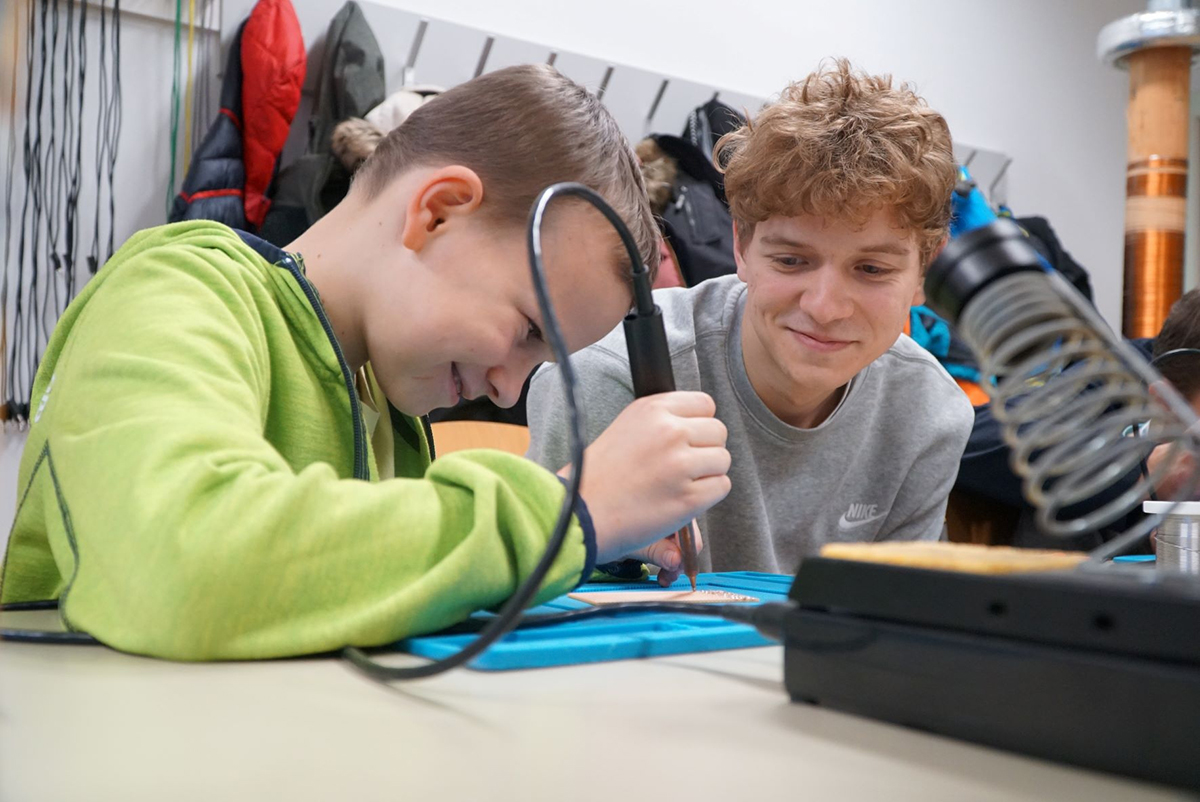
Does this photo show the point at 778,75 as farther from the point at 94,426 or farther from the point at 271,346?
the point at 94,426

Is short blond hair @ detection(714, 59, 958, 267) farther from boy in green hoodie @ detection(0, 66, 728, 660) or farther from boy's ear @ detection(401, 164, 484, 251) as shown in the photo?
boy's ear @ detection(401, 164, 484, 251)

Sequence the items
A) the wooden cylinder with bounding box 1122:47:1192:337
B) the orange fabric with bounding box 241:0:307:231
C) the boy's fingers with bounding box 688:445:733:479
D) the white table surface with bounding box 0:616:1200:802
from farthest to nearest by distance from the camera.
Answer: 1. the wooden cylinder with bounding box 1122:47:1192:337
2. the orange fabric with bounding box 241:0:307:231
3. the boy's fingers with bounding box 688:445:733:479
4. the white table surface with bounding box 0:616:1200:802

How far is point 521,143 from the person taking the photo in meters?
0.89

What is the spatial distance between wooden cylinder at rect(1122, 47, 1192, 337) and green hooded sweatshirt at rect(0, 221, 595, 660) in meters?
2.67

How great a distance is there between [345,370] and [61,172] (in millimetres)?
1548

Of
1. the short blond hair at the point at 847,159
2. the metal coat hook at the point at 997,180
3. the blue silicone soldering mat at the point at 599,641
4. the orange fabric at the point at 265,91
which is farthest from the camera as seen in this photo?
the metal coat hook at the point at 997,180

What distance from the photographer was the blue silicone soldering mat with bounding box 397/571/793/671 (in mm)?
469

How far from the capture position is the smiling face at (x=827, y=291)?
1220mm

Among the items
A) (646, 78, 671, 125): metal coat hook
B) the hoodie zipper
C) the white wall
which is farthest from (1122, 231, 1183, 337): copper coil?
the hoodie zipper

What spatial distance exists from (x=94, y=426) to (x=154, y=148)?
183 centimetres

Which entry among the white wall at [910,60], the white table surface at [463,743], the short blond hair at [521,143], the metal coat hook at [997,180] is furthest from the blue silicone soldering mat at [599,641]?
the metal coat hook at [997,180]

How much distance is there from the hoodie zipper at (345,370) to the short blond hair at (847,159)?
62 centimetres

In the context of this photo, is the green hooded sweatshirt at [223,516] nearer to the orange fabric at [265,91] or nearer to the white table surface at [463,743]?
the white table surface at [463,743]

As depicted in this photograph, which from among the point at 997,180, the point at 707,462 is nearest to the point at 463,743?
the point at 707,462
